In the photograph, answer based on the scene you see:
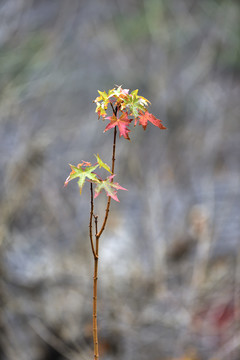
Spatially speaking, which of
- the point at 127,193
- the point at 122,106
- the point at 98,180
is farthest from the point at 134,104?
the point at 127,193

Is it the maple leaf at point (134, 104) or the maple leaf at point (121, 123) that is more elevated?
the maple leaf at point (134, 104)

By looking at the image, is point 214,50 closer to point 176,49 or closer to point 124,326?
point 176,49

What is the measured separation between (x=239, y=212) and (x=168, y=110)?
4.98 feet

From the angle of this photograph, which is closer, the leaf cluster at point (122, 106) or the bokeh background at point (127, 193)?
the leaf cluster at point (122, 106)

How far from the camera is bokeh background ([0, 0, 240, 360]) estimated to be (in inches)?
140

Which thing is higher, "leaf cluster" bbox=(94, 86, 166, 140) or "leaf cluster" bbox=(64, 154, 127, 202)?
"leaf cluster" bbox=(94, 86, 166, 140)

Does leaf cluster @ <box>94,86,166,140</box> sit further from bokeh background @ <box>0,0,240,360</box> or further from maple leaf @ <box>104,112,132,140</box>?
bokeh background @ <box>0,0,240,360</box>

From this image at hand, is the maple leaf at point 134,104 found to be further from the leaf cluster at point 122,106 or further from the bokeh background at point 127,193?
the bokeh background at point 127,193

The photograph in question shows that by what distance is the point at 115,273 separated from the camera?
13.2ft

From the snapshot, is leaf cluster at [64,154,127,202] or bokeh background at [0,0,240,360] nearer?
leaf cluster at [64,154,127,202]

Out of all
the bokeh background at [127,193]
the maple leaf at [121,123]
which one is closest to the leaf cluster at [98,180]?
the maple leaf at [121,123]

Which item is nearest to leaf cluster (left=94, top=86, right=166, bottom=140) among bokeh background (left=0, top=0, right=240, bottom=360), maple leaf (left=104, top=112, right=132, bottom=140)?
maple leaf (left=104, top=112, right=132, bottom=140)

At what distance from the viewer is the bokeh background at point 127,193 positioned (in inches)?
140

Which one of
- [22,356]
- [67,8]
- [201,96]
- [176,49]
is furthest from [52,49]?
[22,356]
